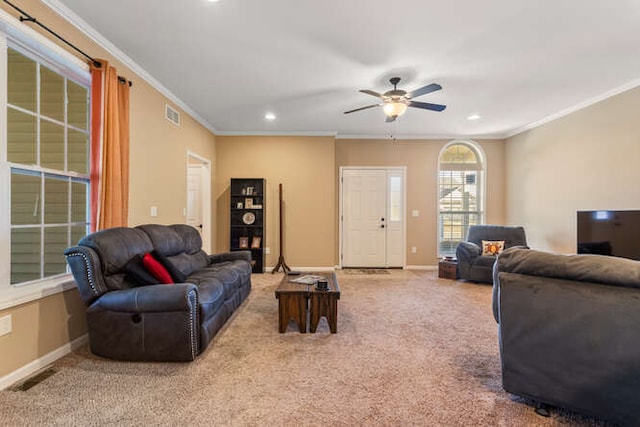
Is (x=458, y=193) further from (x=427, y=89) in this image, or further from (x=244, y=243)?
(x=244, y=243)

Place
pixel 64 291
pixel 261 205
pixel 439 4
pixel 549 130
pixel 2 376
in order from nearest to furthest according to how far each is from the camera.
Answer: pixel 2 376 < pixel 439 4 < pixel 64 291 < pixel 549 130 < pixel 261 205

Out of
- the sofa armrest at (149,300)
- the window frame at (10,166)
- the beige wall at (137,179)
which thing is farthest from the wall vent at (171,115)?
the sofa armrest at (149,300)

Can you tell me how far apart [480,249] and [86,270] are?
17.3ft

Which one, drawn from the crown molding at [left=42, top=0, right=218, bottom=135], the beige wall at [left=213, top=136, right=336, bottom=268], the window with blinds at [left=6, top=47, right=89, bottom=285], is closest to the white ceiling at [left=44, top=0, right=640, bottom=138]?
the crown molding at [left=42, top=0, right=218, bottom=135]

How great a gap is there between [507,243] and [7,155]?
6.20m

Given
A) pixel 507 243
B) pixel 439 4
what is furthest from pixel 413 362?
pixel 507 243

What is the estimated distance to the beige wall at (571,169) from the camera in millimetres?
3668

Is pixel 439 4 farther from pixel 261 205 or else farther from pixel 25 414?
pixel 261 205

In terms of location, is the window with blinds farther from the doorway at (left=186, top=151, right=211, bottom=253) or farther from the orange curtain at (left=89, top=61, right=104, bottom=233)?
the doorway at (left=186, top=151, right=211, bottom=253)

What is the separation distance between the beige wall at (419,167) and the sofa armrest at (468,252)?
1085 millimetres

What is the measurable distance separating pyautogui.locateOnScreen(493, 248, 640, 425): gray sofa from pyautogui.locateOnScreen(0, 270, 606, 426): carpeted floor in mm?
206

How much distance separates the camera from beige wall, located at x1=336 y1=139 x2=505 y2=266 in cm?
613

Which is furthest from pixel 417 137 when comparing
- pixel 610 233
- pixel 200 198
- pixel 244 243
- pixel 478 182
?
pixel 200 198

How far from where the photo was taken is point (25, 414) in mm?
1709
